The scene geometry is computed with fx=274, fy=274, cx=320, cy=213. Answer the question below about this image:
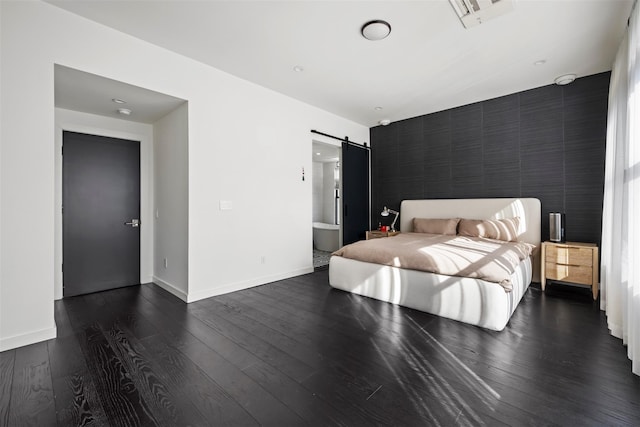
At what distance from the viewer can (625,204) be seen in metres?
2.27

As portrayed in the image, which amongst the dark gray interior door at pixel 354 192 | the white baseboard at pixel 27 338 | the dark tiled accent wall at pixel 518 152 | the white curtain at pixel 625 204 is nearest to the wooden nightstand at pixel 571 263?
the white curtain at pixel 625 204

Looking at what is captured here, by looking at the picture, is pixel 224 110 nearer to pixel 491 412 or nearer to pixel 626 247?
pixel 491 412

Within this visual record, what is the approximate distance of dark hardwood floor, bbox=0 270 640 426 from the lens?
1.44 meters

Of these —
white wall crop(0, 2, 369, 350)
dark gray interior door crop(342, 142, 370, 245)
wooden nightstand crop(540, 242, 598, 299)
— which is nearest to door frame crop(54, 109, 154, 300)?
white wall crop(0, 2, 369, 350)

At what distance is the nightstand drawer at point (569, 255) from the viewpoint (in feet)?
10.5

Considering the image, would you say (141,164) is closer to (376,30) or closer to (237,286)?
(237,286)

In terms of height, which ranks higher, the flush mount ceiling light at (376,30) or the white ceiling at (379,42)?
the white ceiling at (379,42)

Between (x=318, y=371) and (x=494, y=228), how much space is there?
3377mm

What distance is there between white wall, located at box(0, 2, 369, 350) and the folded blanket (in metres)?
1.34

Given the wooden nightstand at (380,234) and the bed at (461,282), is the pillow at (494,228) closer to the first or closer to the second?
the bed at (461,282)

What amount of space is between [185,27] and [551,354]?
4.08 m

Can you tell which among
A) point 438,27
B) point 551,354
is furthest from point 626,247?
point 438,27

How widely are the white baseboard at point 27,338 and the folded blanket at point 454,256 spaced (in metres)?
2.85

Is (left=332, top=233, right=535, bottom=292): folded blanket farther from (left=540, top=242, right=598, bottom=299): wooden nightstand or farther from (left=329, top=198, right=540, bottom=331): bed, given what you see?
(left=540, top=242, right=598, bottom=299): wooden nightstand
